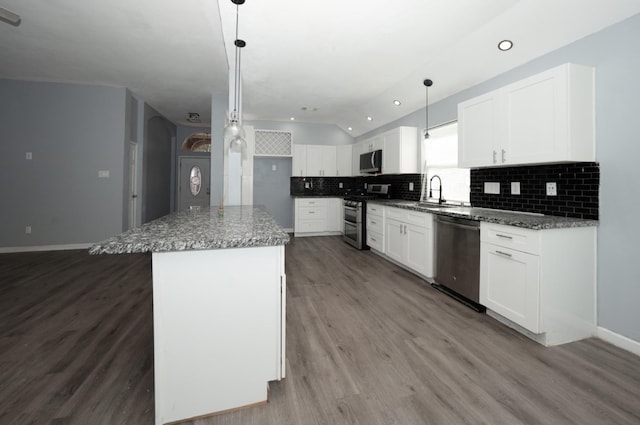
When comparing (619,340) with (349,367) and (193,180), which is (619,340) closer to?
(349,367)

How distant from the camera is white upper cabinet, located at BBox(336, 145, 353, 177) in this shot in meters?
6.77

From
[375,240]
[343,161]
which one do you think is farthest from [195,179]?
[375,240]

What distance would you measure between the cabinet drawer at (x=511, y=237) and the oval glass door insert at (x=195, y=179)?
766 centimetres

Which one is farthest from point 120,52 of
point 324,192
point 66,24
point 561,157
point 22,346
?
point 561,157

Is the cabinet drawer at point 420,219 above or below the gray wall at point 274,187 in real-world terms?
below

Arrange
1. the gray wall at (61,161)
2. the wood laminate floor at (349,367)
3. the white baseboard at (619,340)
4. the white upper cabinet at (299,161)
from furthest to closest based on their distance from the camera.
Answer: the white upper cabinet at (299,161)
the gray wall at (61,161)
the white baseboard at (619,340)
the wood laminate floor at (349,367)

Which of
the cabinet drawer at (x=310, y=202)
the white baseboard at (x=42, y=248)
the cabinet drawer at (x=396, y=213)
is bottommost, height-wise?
the white baseboard at (x=42, y=248)

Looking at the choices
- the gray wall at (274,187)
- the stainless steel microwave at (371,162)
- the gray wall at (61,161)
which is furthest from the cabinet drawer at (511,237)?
the gray wall at (61,161)

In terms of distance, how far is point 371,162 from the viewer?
543 centimetres

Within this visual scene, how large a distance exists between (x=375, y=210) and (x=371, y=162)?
1.07 meters

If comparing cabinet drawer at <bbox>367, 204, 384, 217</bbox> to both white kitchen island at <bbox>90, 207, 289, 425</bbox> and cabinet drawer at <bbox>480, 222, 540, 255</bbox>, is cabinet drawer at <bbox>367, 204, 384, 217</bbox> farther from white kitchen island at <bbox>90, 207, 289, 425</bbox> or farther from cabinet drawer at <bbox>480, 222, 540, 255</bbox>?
white kitchen island at <bbox>90, 207, 289, 425</bbox>

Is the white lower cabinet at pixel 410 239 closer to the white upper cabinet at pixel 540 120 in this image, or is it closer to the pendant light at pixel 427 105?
the white upper cabinet at pixel 540 120

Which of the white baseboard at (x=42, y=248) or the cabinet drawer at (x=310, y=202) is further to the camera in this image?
the cabinet drawer at (x=310, y=202)

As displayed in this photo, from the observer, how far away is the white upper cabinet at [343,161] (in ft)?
22.2
